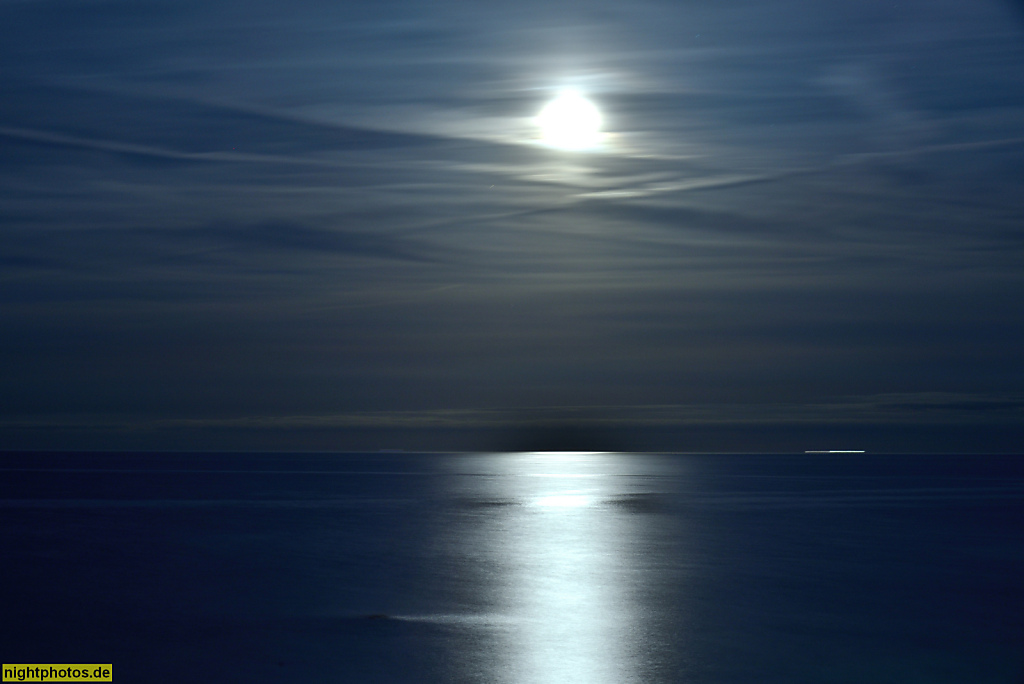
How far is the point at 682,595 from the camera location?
29.7 m

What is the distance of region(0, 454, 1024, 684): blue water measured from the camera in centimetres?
2048

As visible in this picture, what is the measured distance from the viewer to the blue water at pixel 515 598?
20484 mm

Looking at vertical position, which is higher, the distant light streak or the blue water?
the distant light streak

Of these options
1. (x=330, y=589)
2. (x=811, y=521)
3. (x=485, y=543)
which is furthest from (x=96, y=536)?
(x=811, y=521)

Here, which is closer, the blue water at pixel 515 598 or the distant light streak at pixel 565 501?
the blue water at pixel 515 598

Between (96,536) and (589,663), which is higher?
(96,536)

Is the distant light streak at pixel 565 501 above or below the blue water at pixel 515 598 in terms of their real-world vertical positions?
above

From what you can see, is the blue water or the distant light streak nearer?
the blue water

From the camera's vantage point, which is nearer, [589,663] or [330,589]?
[589,663]

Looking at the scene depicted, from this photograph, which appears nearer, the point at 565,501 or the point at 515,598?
the point at 515,598

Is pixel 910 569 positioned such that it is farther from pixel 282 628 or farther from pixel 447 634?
pixel 282 628

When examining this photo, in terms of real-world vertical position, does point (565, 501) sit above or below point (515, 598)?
above

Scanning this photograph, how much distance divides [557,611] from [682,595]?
502 centimetres

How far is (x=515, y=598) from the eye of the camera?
2934cm
